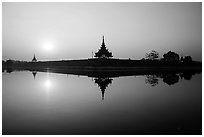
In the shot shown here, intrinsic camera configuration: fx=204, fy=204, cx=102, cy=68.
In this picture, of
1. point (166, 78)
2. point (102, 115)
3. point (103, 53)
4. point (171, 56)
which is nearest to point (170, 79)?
point (166, 78)

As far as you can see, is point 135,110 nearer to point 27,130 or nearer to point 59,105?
point 59,105

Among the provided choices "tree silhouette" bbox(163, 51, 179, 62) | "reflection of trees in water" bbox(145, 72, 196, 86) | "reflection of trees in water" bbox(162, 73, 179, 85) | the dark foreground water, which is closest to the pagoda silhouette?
"tree silhouette" bbox(163, 51, 179, 62)

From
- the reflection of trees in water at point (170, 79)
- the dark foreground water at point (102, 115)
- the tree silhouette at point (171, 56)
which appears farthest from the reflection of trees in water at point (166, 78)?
the tree silhouette at point (171, 56)

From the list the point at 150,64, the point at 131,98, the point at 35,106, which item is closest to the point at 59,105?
the point at 35,106

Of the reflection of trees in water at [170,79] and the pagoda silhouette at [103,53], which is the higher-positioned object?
the pagoda silhouette at [103,53]

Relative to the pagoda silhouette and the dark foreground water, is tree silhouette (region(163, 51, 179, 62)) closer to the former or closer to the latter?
the pagoda silhouette

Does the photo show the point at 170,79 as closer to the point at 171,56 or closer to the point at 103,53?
the point at 103,53

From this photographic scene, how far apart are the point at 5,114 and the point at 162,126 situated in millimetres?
6080

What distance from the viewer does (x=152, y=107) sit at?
9.31 meters

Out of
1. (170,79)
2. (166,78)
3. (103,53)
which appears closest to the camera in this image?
(170,79)

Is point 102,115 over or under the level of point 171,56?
under

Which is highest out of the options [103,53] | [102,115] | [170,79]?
[103,53]

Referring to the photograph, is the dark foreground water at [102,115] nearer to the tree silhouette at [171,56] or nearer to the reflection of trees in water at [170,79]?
the reflection of trees in water at [170,79]

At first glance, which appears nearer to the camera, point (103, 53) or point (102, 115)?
point (102, 115)
